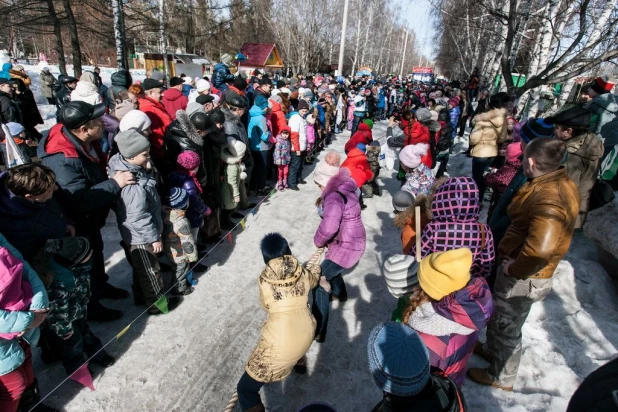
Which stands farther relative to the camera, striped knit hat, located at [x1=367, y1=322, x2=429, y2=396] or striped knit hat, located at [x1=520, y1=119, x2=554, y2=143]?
striped knit hat, located at [x1=520, y1=119, x2=554, y2=143]

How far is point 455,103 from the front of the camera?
421 inches

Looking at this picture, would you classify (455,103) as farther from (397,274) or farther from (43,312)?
(43,312)

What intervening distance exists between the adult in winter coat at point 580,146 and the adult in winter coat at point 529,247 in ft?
4.84

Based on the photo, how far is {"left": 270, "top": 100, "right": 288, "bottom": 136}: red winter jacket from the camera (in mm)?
7062

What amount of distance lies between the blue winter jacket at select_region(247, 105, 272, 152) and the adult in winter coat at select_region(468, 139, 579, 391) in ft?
15.4

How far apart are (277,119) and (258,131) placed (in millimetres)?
862

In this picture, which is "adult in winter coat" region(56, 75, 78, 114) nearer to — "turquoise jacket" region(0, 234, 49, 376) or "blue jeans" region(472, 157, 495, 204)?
"turquoise jacket" region(0, 234, 49, 376)

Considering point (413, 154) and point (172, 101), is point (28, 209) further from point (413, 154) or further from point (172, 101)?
point (413, 154)

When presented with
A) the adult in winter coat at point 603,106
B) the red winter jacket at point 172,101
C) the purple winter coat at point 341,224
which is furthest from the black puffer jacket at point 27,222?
the adult in winter coat at point 603,106

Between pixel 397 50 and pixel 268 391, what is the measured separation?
70718 millimetres

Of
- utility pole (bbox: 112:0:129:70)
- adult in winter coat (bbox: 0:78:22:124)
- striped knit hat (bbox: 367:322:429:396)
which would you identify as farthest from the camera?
utility pole (bbox: 112:0:129:70)

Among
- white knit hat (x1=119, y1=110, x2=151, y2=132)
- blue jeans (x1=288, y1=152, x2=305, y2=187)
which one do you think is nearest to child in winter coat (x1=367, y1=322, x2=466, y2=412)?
white knit hat (x1=119, y1=110, x2=151, y2=132)

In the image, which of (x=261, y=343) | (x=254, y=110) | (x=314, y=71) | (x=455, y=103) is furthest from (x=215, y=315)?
(x=314, y=71)

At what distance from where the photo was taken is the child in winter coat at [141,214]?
3.02 metres
